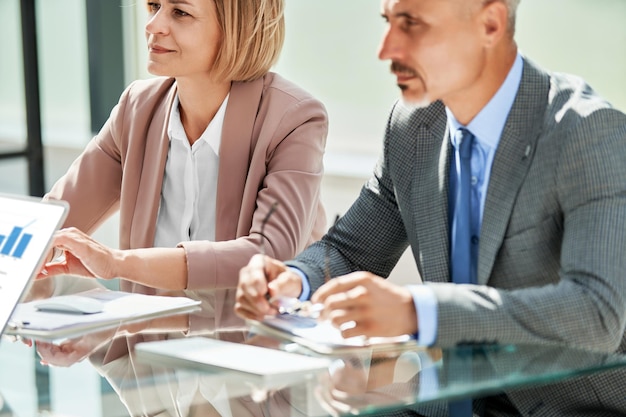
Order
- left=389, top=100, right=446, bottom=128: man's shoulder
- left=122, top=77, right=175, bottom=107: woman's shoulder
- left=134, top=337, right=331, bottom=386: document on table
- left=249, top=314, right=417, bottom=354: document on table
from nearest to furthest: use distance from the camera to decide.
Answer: left=134, top=337, right=331, bottom=386: document on table
left=249, top=314, right=417, bottom=354: document on table
left=389, top=100, right=446, bottom=128: man's shoulder
left=122, top=77, right=175, bottom=107: woman's shoulder

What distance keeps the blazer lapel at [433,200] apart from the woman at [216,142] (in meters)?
0.62

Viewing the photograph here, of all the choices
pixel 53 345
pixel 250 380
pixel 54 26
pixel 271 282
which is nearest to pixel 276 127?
pixel 271 282

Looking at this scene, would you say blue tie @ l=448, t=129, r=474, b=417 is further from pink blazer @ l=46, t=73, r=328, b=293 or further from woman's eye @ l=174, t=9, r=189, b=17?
woman's eye @ l=174, t=9, r=189, b=17

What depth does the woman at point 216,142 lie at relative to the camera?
8.53ft

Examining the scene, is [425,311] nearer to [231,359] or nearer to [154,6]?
[231,359]

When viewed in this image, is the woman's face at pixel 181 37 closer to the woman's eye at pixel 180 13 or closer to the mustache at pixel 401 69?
the woman's eye at pixel 180 13

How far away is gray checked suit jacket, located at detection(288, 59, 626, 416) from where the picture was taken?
1625mm

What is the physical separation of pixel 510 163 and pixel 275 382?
2.00 feet

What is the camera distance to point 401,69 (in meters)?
1.80

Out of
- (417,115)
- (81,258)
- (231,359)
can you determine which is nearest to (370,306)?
(231,359)

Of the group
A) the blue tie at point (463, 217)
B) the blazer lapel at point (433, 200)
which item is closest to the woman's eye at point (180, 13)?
the blazer lapel at point (433, 200)

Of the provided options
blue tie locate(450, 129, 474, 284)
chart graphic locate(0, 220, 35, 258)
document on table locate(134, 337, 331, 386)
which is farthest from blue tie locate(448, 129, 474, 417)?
chart graphic locate(0, 220, 35, 258)

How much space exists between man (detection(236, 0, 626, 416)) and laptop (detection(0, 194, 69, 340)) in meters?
0.36

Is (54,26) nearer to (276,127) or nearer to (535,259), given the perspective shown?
(276,127)
